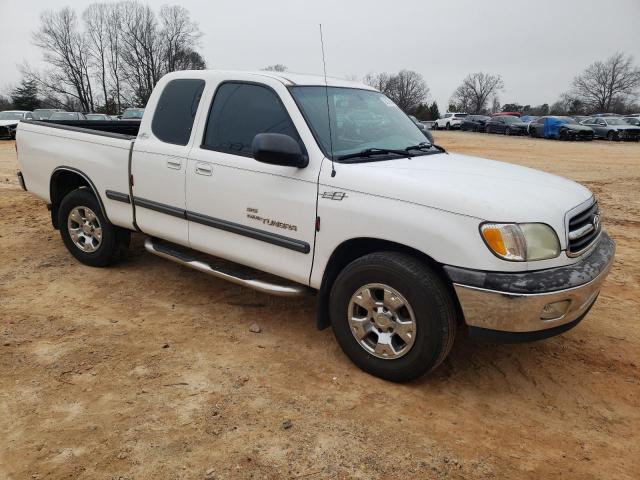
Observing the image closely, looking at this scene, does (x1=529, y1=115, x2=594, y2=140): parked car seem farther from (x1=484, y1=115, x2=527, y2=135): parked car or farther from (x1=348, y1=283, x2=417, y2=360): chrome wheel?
(x1=348, y1=283, x2=417, y2=360): chrome wheel

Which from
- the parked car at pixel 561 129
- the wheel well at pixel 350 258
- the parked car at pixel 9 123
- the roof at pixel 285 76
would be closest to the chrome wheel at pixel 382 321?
the wheel well at pixel 350 258

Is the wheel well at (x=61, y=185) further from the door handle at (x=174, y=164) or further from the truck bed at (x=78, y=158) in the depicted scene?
the door handle at (x=174, y=164)

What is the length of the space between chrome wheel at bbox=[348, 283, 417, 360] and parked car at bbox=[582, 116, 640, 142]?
32412 millimetres

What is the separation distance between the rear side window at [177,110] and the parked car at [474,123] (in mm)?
39262

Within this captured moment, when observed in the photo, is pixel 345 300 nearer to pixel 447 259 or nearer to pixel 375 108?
pixel 447 259

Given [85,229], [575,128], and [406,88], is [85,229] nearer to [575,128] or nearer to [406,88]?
[575,128]

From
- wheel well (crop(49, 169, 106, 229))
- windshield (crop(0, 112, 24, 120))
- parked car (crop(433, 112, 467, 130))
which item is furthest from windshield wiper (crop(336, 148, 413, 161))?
parked car (crop(433, 112, 467, 130))

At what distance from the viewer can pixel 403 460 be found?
2.63 m

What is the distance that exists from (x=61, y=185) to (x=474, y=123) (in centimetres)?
3998

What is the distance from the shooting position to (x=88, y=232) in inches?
207

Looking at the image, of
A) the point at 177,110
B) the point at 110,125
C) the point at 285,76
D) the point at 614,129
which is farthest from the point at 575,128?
the point at 177,110

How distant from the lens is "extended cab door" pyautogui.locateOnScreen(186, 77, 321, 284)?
352 centimetres

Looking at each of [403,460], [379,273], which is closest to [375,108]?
[379,273]

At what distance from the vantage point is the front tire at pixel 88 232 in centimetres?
507
